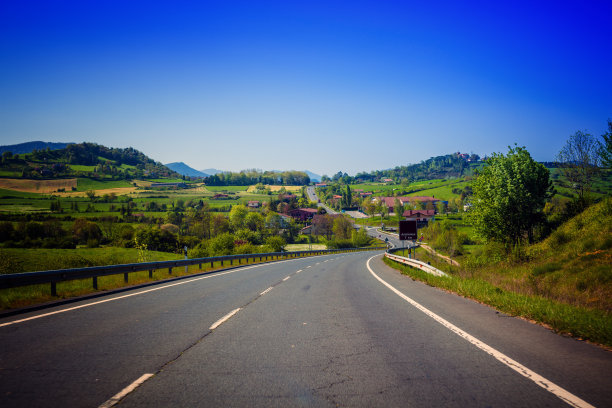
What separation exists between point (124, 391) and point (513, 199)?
40404 millimetres

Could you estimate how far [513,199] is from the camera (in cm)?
3494

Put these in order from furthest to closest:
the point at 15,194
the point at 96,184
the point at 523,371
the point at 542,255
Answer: the point at 96,184 → the point at 15,194 → the point at 542,255 → the point at 523,371

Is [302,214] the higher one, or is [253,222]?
[302,214]

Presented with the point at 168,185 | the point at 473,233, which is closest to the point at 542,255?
the point at 473,233

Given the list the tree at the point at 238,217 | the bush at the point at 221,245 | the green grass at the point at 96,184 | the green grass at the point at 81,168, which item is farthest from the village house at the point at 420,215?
the green grass at the point at 81,168

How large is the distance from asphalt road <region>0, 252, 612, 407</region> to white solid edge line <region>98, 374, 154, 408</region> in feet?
0.18

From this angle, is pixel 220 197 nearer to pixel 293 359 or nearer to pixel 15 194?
pixel 15 194

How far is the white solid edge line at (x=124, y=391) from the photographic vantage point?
10.3 feet

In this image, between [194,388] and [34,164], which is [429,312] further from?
[34,164]

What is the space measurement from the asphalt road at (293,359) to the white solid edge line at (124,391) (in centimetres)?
6

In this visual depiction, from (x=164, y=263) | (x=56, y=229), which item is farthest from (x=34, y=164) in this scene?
(x=164, y=263)

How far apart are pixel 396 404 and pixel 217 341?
329cm

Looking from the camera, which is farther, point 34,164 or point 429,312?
point 34,164

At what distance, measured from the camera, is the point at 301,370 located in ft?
13.3
